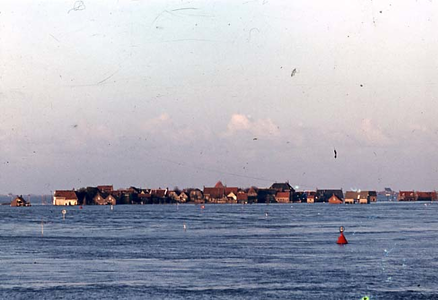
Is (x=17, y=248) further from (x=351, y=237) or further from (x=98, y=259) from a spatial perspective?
(x=351, y=237)

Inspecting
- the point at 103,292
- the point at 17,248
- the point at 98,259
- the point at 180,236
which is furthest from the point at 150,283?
the point at 180,236

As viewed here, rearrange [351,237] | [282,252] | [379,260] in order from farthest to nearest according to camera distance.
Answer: [351,237], [282,252], [379,260]

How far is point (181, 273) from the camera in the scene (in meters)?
51.6

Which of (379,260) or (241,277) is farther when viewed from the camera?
(379,260)

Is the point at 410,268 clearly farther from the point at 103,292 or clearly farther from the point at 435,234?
the point at 435,234

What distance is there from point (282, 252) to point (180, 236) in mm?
26532

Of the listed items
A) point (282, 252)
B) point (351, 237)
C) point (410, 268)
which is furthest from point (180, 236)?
point (410, 268)

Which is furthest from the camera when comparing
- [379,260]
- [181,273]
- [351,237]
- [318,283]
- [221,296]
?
[351,237]

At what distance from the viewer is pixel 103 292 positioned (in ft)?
142

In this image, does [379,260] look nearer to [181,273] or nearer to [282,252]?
[282,252]

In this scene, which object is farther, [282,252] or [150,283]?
[282,252]

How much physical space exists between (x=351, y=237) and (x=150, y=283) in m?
46.5

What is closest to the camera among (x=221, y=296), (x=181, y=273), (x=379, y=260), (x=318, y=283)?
(x=221, y=296)

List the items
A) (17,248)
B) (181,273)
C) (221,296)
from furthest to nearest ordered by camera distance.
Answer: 1. (17,248)
2. (181,273)
3. (221,296)
